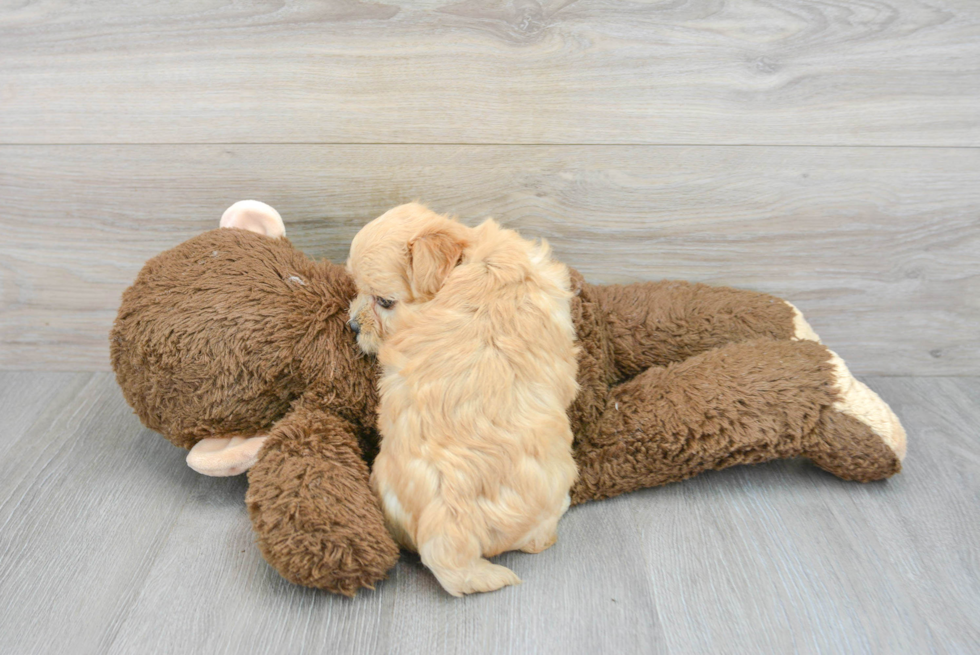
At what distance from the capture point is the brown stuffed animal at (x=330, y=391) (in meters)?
1.09

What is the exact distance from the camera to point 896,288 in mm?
1476

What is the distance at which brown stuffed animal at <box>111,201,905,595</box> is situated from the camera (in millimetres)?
1093

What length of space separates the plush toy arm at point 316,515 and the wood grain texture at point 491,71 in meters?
0.60

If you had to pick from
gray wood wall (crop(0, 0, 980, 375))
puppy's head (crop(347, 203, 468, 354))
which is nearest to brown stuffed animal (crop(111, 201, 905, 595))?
puppy's head (crop(347, 203, 468, 354))

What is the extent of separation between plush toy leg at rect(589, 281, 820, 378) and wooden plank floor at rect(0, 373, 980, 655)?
9.3 inches

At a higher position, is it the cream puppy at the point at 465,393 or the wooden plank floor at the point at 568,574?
the cream puppy at the point at 465,393

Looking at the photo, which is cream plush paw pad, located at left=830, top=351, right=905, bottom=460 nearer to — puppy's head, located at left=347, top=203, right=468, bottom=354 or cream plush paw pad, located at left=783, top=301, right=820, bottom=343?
cream plush paw pad, located at left=783, top=301, right=820, bottom=343

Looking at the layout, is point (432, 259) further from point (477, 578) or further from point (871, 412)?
point (871, 412)

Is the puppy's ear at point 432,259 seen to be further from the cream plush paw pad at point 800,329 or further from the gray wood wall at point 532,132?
the cream plush paw pad at point 800,329

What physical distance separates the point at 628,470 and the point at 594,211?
1.68 ft

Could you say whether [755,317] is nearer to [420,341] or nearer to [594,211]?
[594,211]

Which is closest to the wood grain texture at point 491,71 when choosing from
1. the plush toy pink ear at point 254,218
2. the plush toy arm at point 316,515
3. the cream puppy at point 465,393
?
the plush toy pink ear at point 254,218

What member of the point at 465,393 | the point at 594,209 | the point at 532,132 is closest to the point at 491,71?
the point at 532,132

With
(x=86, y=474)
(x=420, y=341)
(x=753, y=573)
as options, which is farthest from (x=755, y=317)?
(x=86, y=474)
